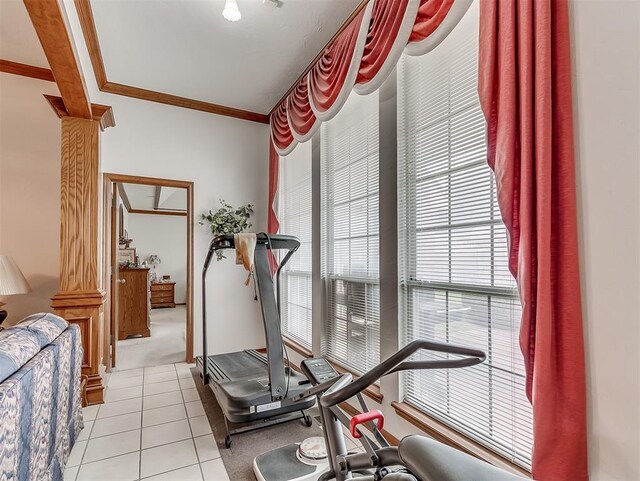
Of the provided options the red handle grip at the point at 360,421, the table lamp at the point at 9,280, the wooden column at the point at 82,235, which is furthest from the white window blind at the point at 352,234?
the table lamp at the point at 9,280

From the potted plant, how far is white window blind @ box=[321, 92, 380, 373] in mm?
1472

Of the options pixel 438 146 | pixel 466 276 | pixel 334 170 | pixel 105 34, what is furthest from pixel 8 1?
pixel 466 276

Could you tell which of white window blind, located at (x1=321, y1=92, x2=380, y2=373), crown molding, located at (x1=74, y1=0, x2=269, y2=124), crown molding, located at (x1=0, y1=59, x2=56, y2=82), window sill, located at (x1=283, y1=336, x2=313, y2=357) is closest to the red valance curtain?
white window blind, located at (x1=321, y1=92, x2=380, y2=373)

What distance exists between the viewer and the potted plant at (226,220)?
426cm

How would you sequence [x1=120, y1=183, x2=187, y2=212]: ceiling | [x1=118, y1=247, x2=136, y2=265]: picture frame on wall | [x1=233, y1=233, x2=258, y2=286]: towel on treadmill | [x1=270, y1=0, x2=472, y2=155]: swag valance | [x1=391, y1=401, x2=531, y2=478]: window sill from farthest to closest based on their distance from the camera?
[x1=118, y1=247, x2=136, y2=265]: picture frame on wall < [x1=120, y1=183, x2=187, y2=212]: ceiling < [x1=233, y1=233, x2=258, y2=286]: towel on treadmill < [x1=270, y1=0, x2=472, y2=155]: swag valance < [x1=391, y1=401, x2=531, y2=478]: window sill

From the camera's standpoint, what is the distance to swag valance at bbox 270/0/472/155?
5.83ft

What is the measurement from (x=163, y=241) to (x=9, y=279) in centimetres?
732

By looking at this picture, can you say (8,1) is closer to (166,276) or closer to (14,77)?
(14,77)

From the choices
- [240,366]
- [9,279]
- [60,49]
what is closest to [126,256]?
[9,279]

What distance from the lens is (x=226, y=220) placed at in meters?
4.30

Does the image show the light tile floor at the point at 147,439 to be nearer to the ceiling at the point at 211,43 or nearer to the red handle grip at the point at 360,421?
the red handle grip at the point at 360,421

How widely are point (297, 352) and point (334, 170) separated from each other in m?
2.07

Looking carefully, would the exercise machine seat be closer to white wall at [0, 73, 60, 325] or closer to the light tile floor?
the light tile floor

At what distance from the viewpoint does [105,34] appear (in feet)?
9.74
